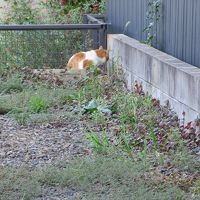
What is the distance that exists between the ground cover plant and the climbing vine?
73 centimetres

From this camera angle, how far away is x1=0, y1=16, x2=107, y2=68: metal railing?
1159 centimetres

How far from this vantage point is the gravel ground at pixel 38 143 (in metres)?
6.79

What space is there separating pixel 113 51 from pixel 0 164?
196 inches

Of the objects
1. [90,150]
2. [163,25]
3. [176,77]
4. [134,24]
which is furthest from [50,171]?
[134,24]

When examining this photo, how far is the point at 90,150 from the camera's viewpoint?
6965 millimetres

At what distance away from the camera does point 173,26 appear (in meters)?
8.80

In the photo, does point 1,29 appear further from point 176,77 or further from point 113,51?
point 176,77

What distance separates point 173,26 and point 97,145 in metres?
2.51

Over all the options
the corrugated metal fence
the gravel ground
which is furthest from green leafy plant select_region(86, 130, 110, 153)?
the corrugated metal fence

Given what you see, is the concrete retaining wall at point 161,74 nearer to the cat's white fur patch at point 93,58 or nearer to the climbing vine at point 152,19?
the climbing vine at point 152,19

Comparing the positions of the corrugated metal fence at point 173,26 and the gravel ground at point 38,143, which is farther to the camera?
the corrugated metal fence at point 173,26

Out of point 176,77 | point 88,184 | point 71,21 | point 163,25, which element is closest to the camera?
point 88,184

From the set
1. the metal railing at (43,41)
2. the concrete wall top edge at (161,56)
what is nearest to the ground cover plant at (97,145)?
the concrete wall top edge at (161,56)

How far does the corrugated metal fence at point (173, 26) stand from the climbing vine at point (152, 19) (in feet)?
0.22
